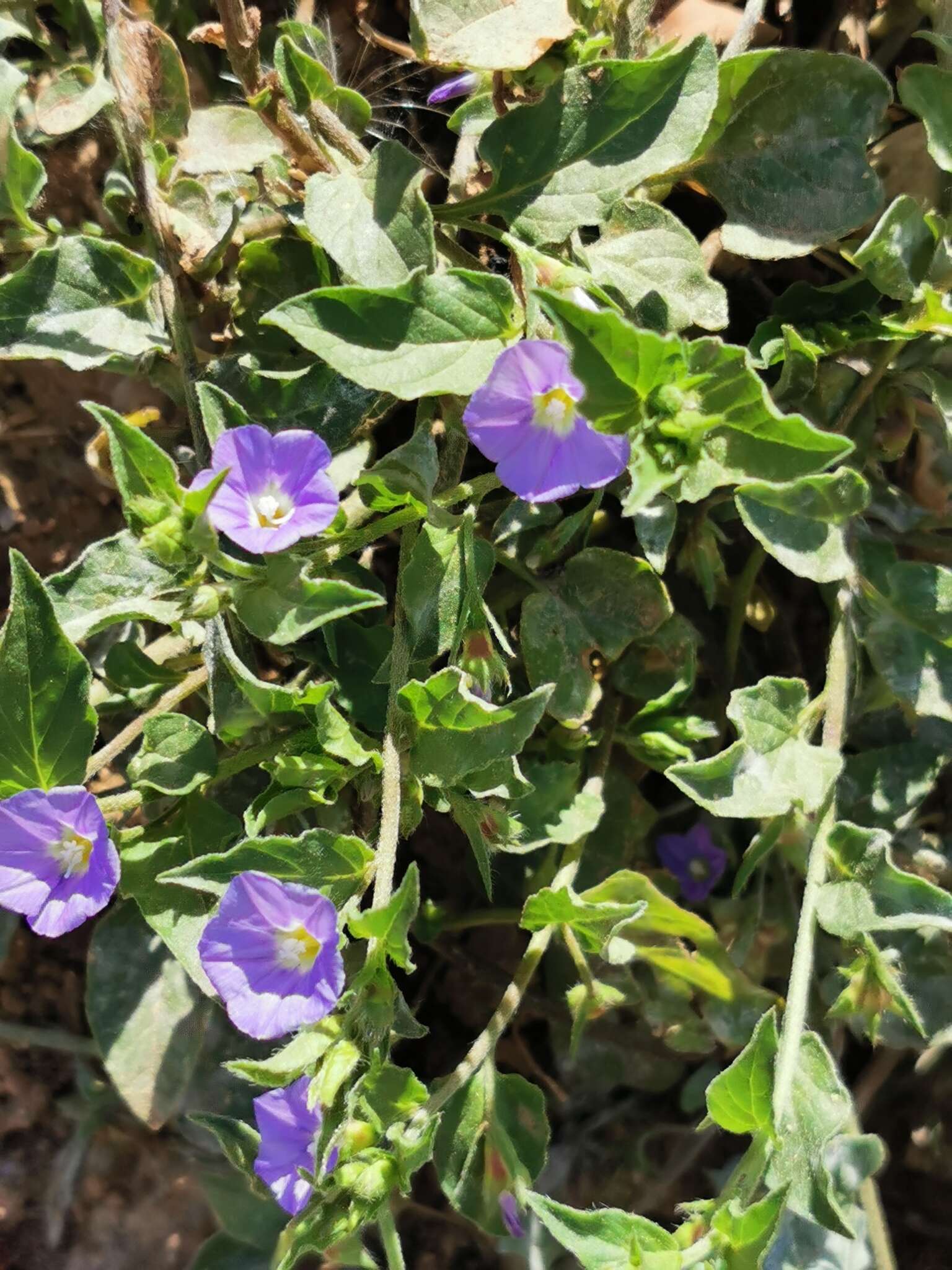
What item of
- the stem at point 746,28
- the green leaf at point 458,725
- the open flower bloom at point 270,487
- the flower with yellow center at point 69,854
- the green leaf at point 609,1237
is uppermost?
the stem at point 746,28

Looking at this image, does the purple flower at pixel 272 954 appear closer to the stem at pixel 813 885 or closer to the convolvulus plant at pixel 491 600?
the convolvulus plant at pixel 491 600

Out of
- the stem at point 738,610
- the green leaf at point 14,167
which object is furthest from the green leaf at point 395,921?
the green leaf at point 14,167

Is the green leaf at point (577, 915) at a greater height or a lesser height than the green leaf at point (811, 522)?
lesser

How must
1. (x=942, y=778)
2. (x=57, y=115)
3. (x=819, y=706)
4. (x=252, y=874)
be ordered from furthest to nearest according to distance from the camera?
(x=942, y=778) < (x=57, y=115) < (x=819, y=706) < (x=252, y=874)

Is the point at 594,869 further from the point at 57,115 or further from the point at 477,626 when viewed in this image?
the point at 57,115

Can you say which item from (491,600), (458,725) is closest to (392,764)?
(458,725)

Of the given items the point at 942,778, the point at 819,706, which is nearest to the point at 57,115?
the point at 819,706
